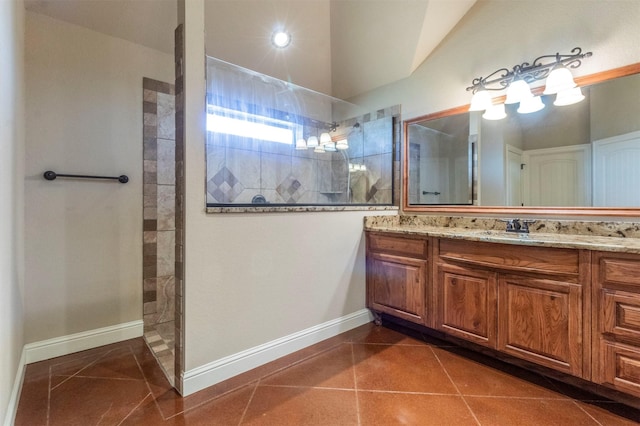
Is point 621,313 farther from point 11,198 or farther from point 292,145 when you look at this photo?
point 11,198

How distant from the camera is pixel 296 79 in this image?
3.10m

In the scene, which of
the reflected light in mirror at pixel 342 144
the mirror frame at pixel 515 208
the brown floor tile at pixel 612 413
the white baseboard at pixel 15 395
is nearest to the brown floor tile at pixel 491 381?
the brown floor tile at pixel 612 413

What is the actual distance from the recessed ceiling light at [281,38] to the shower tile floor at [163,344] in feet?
8.68

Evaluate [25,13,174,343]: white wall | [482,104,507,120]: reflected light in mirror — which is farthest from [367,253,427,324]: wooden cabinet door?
[25,13,174,343]: white wall

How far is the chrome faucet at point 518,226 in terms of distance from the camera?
2.03 metres

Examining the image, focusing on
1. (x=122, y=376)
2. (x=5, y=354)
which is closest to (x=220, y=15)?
(x=5, y=354)

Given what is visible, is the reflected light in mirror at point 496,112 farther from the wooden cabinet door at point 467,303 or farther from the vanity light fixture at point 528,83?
the wooden cabinet door at point 467,303

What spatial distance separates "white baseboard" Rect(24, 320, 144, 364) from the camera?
192 centimetres

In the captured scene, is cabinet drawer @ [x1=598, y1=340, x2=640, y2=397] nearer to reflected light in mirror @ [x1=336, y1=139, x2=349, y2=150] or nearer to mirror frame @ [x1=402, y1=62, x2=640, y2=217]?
mirror frame @ [x1=402, y1=62, x2=640, y2=217]

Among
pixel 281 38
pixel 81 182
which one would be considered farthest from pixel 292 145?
pixel 81 182

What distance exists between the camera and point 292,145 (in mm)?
3096

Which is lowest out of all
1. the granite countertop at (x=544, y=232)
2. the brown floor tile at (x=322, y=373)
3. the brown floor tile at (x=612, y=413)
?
the brown floor tile at (x=612, y=413)

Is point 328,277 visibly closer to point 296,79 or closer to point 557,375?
point 557,375

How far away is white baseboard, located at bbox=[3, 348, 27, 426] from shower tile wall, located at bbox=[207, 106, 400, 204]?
5.22 feet
